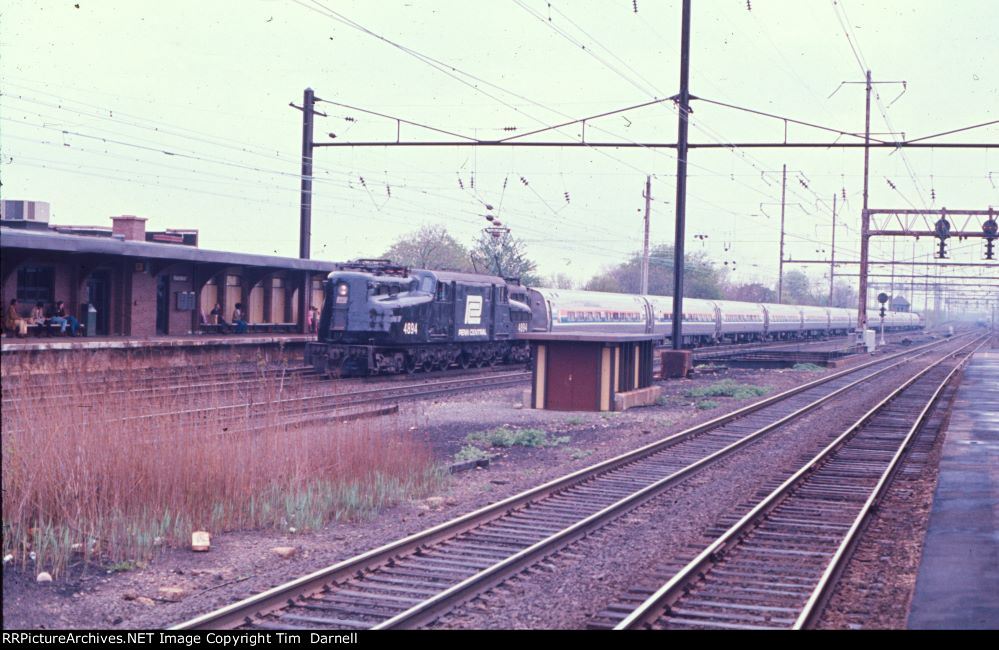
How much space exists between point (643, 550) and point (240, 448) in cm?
442

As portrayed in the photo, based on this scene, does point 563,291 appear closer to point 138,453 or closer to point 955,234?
point 955,234

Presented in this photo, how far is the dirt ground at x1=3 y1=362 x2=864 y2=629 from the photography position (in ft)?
24.3

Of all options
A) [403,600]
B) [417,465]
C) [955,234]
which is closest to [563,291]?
[955,234]

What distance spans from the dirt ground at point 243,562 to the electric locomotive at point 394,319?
9540 millimetres

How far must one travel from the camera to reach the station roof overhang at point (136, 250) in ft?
73.1

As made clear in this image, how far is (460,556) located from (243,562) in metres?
1.91

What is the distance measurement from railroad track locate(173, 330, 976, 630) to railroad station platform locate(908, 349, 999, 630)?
3.18 metres

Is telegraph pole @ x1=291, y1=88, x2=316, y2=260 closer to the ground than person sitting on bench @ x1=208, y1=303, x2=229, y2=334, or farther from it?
farther from it

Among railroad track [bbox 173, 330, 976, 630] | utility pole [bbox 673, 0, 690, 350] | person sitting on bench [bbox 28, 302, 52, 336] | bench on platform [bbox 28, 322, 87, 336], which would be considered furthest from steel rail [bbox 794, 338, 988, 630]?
bench on platform [bbox 28, 322, 87, 336]

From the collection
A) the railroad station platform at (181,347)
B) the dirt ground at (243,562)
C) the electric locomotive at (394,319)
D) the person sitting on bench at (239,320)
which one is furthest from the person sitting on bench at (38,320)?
the dirt ground at (243,562)

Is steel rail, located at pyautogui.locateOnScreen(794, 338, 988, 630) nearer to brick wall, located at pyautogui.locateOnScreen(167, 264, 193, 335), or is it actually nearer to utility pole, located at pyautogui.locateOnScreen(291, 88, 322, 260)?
utility pole, located at pyautogui.locateOnScreen(291, 88, 322, 260)

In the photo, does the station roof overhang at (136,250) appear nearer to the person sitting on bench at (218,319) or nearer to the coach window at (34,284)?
the coach window at (34,284)

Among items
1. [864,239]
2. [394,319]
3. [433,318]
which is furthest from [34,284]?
[864,239]

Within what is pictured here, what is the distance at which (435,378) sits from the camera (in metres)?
29.2
